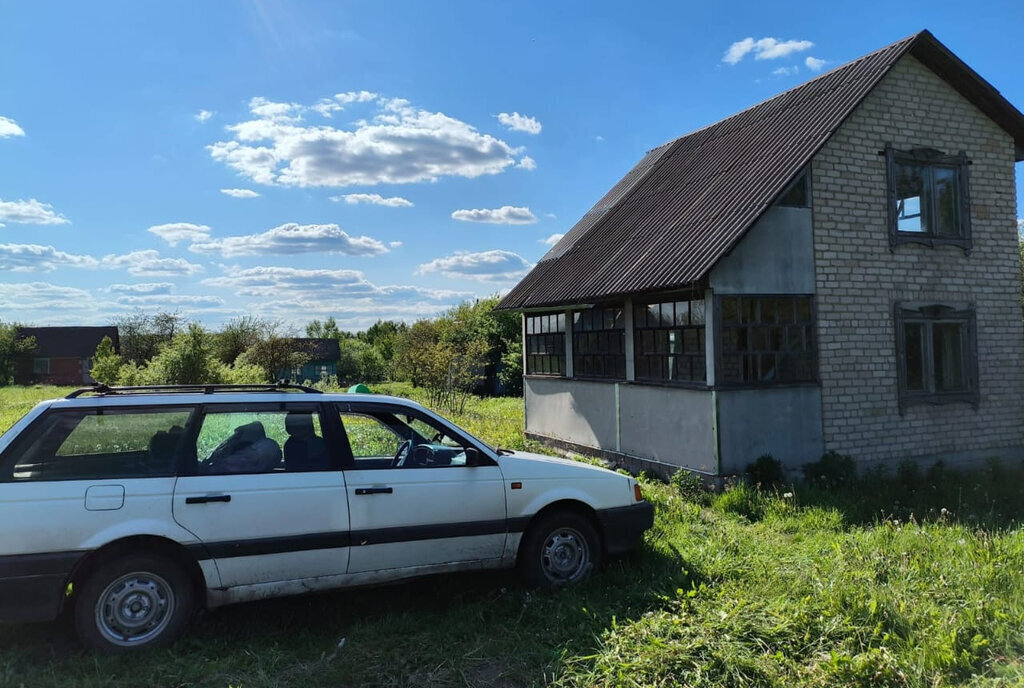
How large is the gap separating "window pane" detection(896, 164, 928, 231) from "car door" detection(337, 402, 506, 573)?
914cm

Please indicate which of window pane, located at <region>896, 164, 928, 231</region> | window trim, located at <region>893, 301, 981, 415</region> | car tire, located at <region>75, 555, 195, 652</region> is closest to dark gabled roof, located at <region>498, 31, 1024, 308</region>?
window pane, located at <region>896, 164, 928, 231</region>

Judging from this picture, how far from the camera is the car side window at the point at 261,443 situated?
4.79m

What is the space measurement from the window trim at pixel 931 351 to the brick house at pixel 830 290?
0.03 metres

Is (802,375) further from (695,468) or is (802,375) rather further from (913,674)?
(913,674)

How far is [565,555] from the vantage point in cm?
566

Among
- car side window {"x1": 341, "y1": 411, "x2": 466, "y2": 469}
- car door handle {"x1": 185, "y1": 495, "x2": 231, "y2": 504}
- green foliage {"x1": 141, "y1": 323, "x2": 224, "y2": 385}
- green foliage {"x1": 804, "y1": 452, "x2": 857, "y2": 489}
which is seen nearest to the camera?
car door handle {"x1": 185, "y1": 495, "x2": 231, "y2": 504}

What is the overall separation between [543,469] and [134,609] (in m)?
3.12

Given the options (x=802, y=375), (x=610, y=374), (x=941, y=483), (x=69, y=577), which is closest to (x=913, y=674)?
(x=69, y=577)

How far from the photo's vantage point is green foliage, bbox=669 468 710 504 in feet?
29.8

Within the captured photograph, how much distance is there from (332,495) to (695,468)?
626 cm

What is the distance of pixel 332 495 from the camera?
4914 millimetres

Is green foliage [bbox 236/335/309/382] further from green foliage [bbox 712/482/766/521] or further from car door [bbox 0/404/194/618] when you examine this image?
car door [bbox 0/404/194/618]

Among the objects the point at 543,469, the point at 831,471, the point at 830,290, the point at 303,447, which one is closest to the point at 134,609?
the point at 303,447

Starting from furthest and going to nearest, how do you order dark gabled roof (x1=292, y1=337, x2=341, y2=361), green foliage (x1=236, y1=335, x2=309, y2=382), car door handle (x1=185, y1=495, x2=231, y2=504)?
dark gabled roof (x1=292, y1=337, x2=341, y2=361) < green foliage (x1=236, y1=335, x2=309, y2=382) < car door handle (x1=185, y1=495, x2=231, y2=504)
